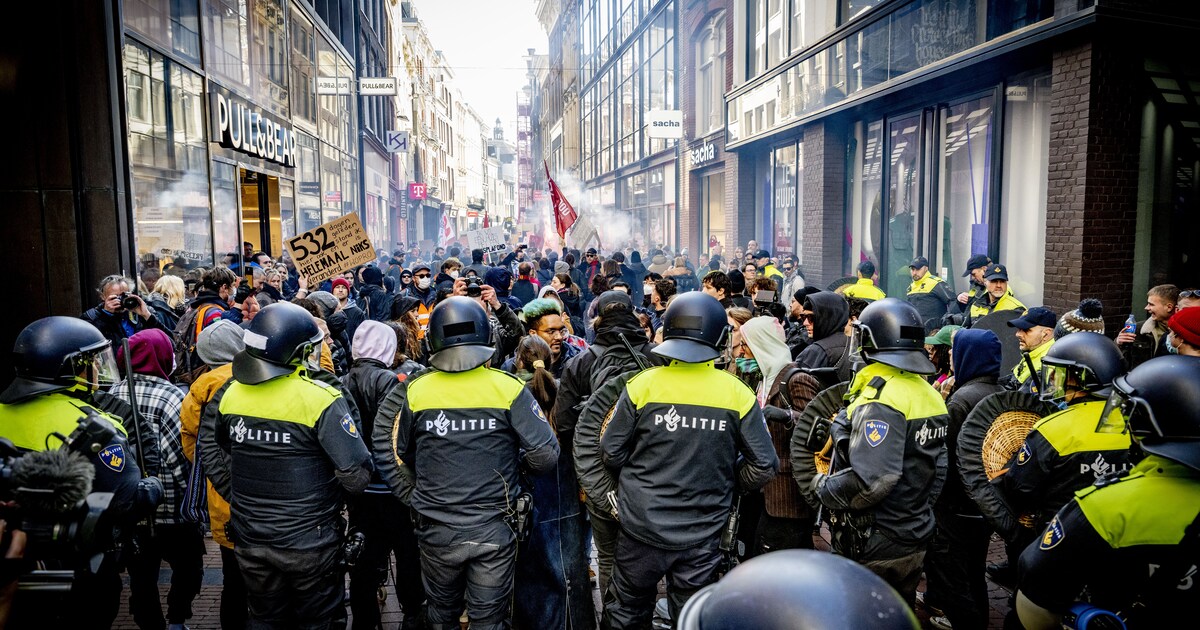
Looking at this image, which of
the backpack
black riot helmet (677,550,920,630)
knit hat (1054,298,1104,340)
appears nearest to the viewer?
black riot helmet (677,550,920,630)

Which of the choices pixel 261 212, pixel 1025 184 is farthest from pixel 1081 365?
pixel 261 212

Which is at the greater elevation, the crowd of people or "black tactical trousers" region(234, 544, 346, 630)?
the crowd of people

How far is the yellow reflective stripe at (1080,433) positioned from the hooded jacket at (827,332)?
1865mm

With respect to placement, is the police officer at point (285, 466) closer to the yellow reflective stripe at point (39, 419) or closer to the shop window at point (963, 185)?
the yellow reflective stripe at point (39, 419)

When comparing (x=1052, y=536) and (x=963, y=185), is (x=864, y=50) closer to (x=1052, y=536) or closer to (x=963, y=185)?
(x=963, y=185)

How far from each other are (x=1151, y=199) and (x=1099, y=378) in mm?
6790

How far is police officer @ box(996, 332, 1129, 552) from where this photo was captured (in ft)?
11.4

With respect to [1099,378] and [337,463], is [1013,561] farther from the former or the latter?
[337,463]

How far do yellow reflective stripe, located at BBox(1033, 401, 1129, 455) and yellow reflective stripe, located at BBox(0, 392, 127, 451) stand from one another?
4.29 metres

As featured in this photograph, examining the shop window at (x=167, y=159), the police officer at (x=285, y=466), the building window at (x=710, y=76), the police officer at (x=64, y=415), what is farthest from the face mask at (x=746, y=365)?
the building window at (x=710, y=76)

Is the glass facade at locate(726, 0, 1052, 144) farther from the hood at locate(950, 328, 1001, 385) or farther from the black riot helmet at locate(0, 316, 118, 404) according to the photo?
the black riot helmet at locate(0, 316, 118, 404)

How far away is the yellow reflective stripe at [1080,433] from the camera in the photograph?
348 cm

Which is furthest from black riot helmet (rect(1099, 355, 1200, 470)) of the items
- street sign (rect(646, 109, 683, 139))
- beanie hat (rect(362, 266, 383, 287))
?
street sign (rect(646, 109, 683, 139))

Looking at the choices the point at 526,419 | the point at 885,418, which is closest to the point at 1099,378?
the point at 885,418
